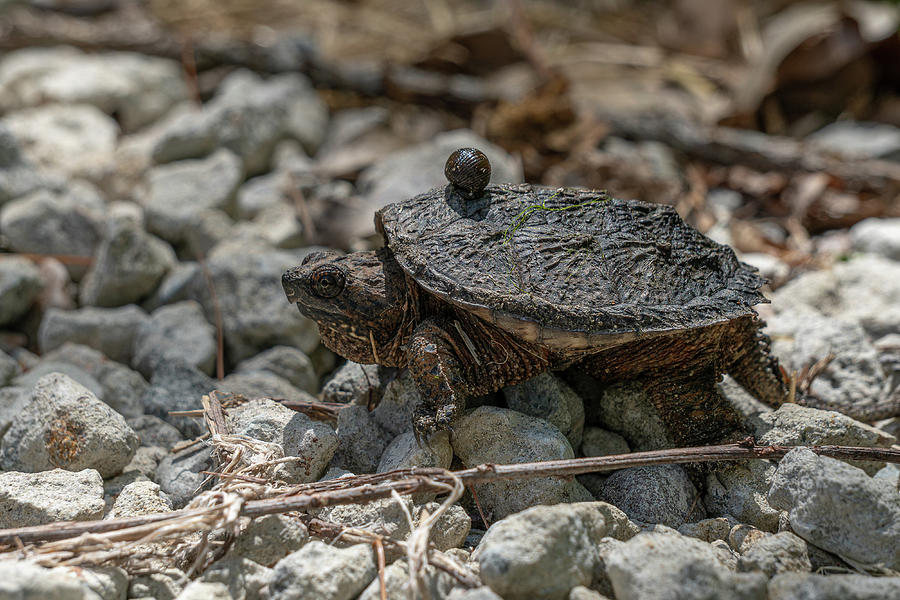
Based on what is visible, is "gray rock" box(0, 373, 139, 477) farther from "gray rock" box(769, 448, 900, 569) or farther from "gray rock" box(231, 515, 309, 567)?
"gray rock" box(769, 448, 900, 569)

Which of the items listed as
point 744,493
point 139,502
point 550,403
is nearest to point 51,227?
point 139,502

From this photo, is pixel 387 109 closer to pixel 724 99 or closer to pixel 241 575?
pixel 724 99

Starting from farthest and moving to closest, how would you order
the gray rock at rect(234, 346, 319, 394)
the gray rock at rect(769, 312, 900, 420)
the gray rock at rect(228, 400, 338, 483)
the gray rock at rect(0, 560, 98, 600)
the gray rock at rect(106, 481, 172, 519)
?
the gray rock at rect(234, 346, 319, 394) < the gray rock at rect(769, 312, 900, 420) < the gray rock at rect(228, 400, 338, 483) < the gray rock at rect(106, 481, 172, 519) < the gray rock at rect(0, 560, 98, 600)

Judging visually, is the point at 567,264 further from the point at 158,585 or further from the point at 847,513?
the point at 158,585

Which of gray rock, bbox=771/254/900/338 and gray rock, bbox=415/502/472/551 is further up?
gray rock, bbox=771/254/900/338

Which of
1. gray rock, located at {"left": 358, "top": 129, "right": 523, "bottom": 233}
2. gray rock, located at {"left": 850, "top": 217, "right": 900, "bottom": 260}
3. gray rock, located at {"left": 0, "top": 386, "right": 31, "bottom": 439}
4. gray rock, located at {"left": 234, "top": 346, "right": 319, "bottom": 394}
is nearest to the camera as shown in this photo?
gray rock, located at {"left": 0, "top": 386, "right": 31, "bottom": 439}

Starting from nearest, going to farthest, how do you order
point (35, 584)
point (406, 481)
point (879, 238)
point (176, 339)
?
point (35, 584) → point (406, 481) → point (176, 339) → point (879, 238)

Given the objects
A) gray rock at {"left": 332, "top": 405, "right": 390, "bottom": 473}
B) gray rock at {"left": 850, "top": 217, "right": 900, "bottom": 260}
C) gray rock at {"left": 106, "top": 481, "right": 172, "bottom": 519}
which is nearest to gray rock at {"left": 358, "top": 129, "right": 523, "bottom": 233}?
gray rock at {"left": 332, "top": 405, "right": 390, "bottom": 473}

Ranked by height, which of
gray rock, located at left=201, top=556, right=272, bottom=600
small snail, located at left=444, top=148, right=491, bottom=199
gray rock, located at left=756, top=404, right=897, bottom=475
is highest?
small snail, located at left=444, top=148, right=491, bottom=199
